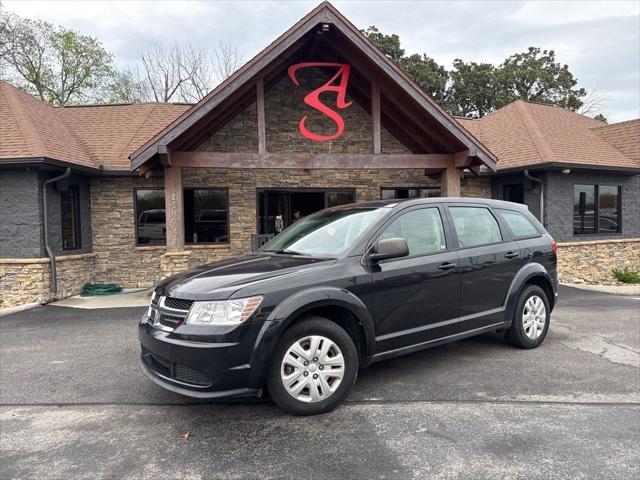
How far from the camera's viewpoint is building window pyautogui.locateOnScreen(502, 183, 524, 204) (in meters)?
12.3

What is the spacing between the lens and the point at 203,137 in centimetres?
1087

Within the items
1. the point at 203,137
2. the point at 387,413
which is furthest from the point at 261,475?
the point at 203,137

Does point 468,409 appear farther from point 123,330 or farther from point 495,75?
point 495,75

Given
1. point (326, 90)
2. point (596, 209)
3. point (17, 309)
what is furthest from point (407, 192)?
point (17, 309)

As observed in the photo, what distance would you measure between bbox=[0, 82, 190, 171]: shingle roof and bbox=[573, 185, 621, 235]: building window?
12290mm

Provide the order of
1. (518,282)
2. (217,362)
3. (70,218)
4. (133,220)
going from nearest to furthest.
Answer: (217,362)
(518,282)
(70,218)
(133,220)

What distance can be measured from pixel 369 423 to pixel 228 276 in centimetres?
161

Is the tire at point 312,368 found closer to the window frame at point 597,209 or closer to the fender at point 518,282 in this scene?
the fender at point 518,282

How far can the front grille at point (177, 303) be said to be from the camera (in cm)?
334

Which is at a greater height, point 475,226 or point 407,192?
point 407,192

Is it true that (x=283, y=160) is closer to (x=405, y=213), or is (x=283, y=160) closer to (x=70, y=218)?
(x=405, y=213)

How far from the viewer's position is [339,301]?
11.5ft

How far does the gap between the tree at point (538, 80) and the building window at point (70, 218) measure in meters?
27.8

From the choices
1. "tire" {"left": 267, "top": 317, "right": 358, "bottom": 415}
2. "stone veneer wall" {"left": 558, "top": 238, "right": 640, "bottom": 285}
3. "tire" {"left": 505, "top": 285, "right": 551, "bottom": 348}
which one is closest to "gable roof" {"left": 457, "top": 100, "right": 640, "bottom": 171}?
"stone veneer wall" {"left": 558, "top": 238, "right": 640, "bottom": 285}
